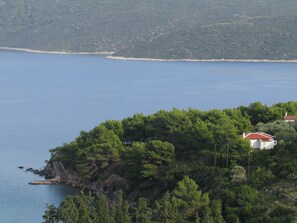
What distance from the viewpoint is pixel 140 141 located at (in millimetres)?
41625

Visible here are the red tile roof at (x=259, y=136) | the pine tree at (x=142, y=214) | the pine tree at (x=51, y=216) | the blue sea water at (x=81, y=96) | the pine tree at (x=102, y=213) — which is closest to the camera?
the pine tree at (x=102, y=213)

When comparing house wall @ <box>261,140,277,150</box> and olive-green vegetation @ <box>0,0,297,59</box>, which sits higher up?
olive-green vegetation @ <box>0,0,297,59</box>

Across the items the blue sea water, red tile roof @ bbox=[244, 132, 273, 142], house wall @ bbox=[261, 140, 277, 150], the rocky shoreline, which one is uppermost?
the blue sea water

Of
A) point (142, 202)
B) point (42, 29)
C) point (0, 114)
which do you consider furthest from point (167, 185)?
point (42, 29)

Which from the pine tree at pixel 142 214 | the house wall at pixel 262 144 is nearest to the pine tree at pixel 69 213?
the pine tree at pixel 142 214

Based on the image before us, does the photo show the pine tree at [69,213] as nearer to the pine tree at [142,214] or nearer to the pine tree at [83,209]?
the pine tree at [83,209]

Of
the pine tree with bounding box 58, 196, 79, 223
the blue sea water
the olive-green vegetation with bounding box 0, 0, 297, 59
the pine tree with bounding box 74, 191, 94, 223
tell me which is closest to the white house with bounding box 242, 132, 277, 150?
the blue sea water

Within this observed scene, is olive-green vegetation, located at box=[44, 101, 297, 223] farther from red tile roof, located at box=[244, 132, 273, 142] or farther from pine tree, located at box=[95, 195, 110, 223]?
red tile roof, located at box=[244, 132, 273, 142]

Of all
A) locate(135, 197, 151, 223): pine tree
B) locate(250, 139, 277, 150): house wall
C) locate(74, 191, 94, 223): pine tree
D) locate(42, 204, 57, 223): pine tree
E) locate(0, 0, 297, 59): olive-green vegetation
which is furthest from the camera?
locate(0, 0, 297, 59): olive-green vegetation

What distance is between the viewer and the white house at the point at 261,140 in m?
35.1

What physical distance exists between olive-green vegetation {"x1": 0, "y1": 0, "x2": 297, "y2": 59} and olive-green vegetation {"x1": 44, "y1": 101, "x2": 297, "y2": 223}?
9913cm

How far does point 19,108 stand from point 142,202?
46809 millimetres

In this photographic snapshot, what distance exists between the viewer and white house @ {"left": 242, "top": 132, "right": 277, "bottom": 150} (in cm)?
3512

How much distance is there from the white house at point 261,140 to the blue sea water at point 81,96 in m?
9.10
